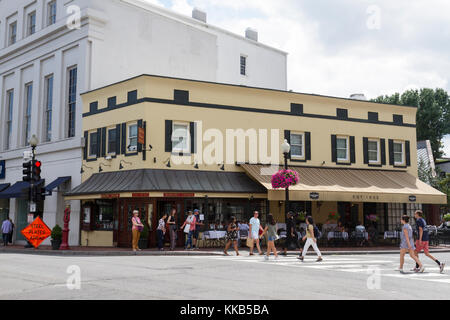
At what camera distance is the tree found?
56.4 meters

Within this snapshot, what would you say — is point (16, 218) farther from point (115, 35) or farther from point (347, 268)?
point (347, 268)

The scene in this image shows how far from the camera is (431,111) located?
56.0 meters

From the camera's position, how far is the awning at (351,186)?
23781mm

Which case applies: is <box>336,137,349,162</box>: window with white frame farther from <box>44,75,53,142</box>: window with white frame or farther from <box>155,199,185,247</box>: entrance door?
<box>44,75,53,142</box>: window with white frame

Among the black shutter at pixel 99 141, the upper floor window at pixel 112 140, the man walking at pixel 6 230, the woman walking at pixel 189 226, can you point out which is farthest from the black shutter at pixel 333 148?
the man walking at pixel 6 230

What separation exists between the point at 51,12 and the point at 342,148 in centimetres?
1970

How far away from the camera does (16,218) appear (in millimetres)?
32844

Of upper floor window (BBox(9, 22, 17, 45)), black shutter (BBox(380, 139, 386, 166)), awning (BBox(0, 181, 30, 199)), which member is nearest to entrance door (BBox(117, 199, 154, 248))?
awning (BBox(0, 181, 30, 199))

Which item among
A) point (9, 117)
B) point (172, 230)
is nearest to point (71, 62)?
point (9, 117)

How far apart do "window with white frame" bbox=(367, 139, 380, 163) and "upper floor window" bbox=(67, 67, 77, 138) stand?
16.8 m

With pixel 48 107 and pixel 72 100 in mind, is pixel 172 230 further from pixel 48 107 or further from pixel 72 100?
pixel 48 107

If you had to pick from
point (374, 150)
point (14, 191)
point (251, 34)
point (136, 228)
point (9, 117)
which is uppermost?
point (251, 34)

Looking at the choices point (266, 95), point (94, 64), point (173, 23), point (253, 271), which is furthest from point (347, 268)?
point (173, 23)
